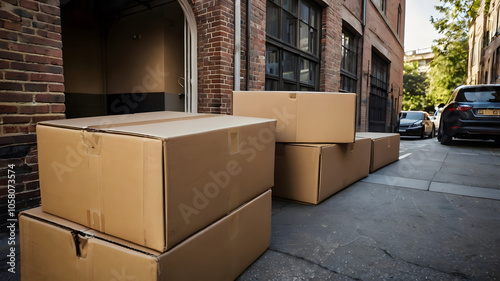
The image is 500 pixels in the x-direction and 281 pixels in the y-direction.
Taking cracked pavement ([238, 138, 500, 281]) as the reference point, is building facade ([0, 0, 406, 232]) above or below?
above

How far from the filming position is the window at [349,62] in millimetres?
7953

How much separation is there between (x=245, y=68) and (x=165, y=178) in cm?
352

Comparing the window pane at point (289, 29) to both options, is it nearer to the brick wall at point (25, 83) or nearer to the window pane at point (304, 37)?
the window pane at point (304, 37)

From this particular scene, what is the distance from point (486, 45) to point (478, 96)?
14595 mm

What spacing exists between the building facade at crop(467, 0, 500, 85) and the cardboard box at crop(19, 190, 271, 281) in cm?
1647

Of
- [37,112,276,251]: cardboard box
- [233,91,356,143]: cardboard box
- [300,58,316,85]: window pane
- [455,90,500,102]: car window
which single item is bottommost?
[37,112,276,251]: cardboard box

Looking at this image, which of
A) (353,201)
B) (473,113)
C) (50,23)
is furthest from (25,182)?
(473,113)

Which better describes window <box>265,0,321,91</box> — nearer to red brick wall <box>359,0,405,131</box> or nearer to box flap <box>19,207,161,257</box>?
red brick wall <box>359,0,405,131</box>

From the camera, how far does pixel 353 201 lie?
8.89 feet

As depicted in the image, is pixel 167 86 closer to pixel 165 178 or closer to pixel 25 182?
pixel 25 182

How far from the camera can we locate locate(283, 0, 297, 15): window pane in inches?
211

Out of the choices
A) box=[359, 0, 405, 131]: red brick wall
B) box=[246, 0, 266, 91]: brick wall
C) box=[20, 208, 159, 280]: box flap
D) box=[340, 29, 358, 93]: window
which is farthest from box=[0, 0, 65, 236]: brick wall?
box=[359, 0, 405, 131]: red brick wall

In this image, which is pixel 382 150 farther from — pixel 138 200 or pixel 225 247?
pixel 138 200

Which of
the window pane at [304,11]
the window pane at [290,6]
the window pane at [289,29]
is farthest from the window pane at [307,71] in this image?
the window pane at [290,6]
